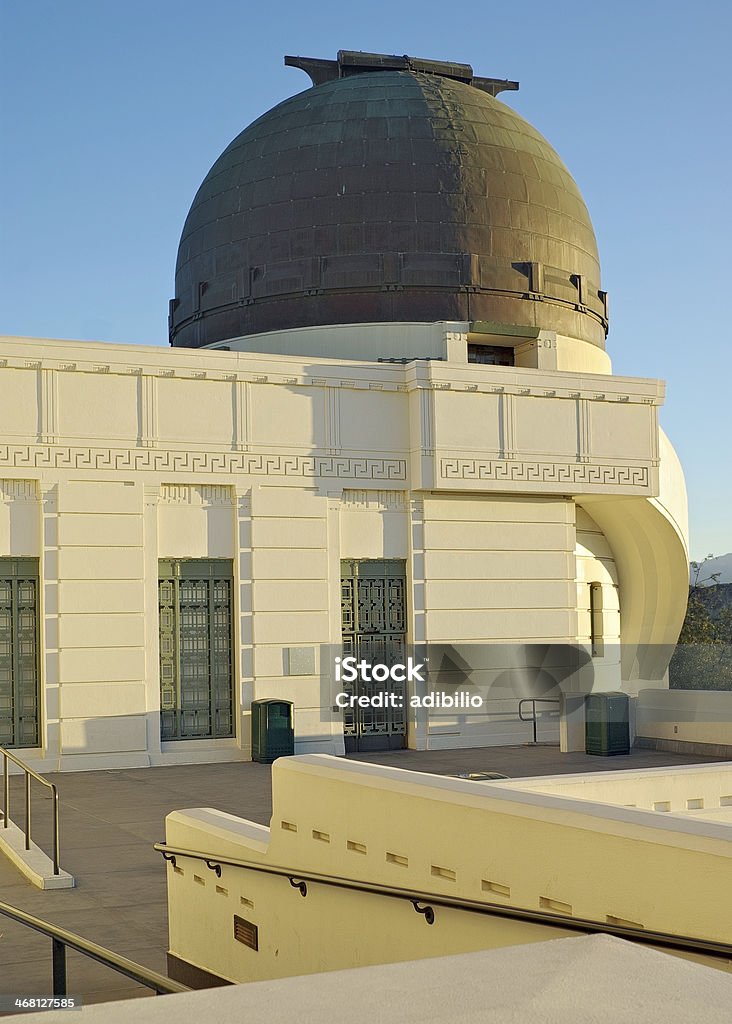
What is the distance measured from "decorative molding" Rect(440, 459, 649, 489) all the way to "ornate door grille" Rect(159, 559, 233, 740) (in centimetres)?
396

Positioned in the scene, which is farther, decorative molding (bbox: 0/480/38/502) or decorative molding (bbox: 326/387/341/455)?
decorative molding (bbox: 326/387/341/455)

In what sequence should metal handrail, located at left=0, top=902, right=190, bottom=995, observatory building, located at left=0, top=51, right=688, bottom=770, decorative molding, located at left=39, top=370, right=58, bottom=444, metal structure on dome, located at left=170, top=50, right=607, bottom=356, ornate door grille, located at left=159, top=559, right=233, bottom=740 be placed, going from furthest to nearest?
metal structure on dome, located at left=170, top=50, right=607, bottom=356, ornate door grille, located at left=159, top=559, right=233, bottom=740, observatory building, located at left=0, top=51, right=688, bottom=770, decorative molding, located at left=39, top=370, right=58, bottom=444, metal handrail, located at left=0, top=902, right=190, bottom=995

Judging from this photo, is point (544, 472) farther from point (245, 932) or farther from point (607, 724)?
point (245, 932)

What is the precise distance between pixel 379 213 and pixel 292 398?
498 centimetres

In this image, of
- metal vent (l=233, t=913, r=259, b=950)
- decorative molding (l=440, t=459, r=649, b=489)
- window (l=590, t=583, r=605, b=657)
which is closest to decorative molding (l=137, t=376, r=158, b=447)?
decorative molding (l=440, t=459, r=649, b=489)

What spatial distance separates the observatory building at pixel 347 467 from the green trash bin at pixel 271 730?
0.36 meters

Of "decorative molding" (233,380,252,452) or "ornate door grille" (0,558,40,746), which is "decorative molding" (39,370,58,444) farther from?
"decorative molding" (233,380,252,452)

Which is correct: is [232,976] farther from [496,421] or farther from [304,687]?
[496,421]

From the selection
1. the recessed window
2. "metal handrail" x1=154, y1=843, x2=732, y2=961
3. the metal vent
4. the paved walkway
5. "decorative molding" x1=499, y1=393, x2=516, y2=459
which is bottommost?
the paved walkway

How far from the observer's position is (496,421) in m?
20.2

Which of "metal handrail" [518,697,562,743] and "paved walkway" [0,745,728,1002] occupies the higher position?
"metal handrail" [518,697,562,743]

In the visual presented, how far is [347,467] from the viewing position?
64.1 ft

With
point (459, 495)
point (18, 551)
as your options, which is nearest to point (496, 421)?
point (459, 495)

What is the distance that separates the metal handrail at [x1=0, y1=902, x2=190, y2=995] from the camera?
3.85 m
